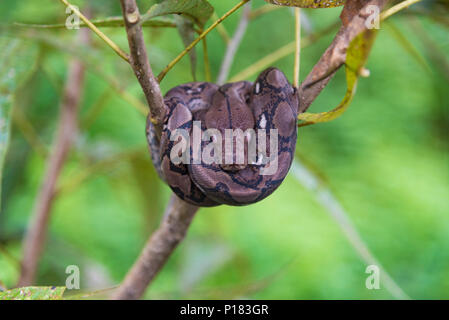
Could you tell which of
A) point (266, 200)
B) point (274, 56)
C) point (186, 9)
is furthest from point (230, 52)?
point (266, 200)

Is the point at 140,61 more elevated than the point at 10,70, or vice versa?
the point at 10,70

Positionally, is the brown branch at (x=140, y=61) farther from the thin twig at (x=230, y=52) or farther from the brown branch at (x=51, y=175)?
the brown branch at (x=51, y=175)

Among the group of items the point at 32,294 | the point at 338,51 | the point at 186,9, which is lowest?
the point at 32,294

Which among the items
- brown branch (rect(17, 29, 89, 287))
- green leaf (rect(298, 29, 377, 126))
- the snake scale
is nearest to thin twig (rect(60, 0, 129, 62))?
the snake scale

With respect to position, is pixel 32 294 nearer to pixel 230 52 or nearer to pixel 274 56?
pixel 230 52

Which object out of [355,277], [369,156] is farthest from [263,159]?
[369,156]

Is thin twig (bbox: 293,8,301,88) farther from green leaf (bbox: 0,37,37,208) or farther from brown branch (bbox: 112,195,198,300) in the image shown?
green leaf (bbox: 0,37,37,208)

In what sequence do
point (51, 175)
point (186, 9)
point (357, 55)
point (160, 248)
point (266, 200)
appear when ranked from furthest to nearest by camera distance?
point (266, 200) < point (51, 175) < point (160, 248) < point (186, 9) < point (357, 55)

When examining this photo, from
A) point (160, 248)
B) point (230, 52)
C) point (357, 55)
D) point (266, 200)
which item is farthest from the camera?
point (266, 200)
